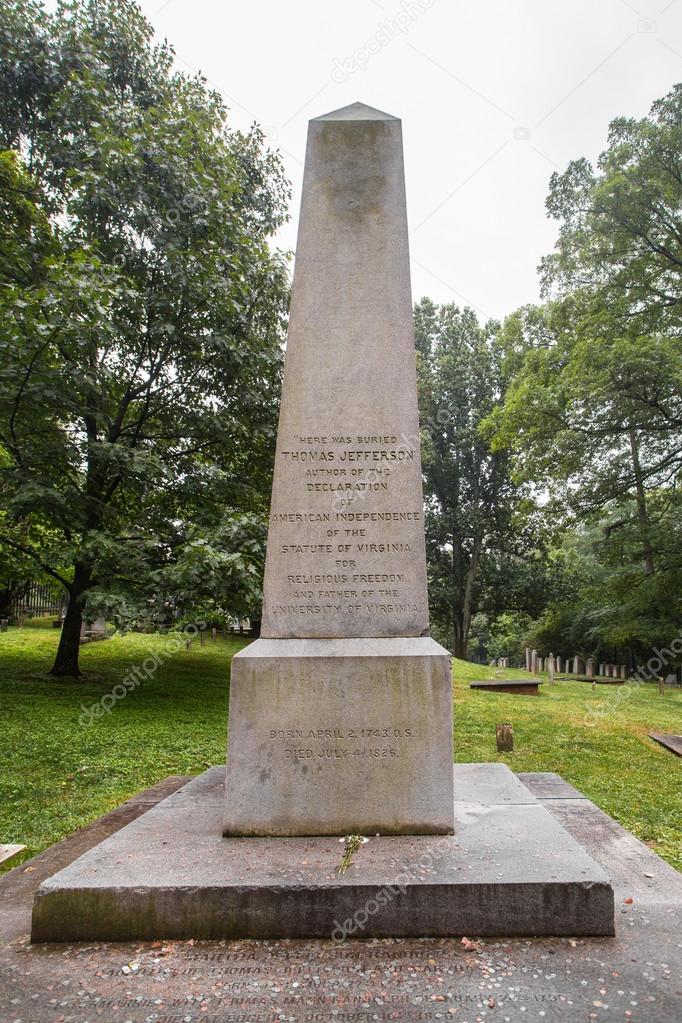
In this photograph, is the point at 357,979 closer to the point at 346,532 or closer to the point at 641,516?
the point at 346,532

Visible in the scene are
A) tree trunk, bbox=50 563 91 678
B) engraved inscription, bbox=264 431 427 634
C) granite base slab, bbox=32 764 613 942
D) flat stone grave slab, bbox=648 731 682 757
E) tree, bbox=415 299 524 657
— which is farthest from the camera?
tree, bbox=415 299 524 657

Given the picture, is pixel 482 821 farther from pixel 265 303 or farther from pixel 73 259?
pixel 265 303

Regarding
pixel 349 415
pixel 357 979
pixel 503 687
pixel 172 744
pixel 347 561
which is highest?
pixel 349 415

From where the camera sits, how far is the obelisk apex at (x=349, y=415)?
4.21m

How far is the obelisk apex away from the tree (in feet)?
86.1

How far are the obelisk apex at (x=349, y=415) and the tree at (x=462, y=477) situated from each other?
86.1 ft

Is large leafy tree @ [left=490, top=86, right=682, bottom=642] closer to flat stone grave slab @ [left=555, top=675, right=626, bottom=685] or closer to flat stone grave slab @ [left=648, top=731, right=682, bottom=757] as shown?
flat stone grave slab @ [left=555, top=675, right=626, bottom=685]

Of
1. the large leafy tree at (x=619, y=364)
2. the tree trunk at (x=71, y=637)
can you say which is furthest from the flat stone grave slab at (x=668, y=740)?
the tree trunk at (x=71, y=637)

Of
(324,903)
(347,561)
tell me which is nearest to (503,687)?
(347,561)

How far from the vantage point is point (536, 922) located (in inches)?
118

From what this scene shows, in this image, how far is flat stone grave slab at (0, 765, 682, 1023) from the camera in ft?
7.97

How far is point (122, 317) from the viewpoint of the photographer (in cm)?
1178

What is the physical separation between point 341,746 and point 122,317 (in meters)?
10.2

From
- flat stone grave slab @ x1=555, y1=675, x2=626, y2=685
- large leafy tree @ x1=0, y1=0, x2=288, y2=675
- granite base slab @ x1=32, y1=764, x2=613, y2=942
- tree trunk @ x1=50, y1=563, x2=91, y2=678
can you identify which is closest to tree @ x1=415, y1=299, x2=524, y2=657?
flat stone grave slab @ x1=555, y1=675, x2=626, y2=685
